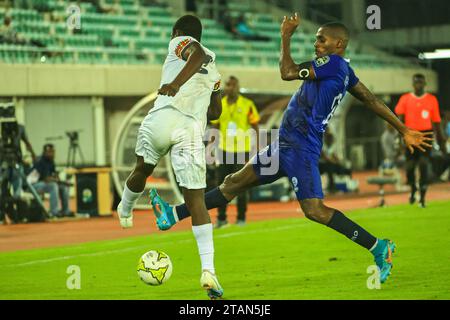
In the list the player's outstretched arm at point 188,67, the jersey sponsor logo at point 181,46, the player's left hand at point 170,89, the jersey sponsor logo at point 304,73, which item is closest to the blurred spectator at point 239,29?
the jersey sponsor logo at point 304,73

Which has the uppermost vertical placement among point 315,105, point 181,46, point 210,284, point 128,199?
point 181,46

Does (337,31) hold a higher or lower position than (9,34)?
lower

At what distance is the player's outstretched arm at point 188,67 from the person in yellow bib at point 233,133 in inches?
287

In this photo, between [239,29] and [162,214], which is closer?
[162,214]

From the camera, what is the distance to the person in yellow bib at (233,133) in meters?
16.6

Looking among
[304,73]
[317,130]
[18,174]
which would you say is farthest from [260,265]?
[18,174]

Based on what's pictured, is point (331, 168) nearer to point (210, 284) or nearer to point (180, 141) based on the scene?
point (180, 141)

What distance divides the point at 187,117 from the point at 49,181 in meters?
11.8

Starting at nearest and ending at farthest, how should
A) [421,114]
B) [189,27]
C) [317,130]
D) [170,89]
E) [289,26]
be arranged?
[170,89], [289,26], [189,27], [317,130], [421,114]

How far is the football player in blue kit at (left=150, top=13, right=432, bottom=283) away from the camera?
9.67 m

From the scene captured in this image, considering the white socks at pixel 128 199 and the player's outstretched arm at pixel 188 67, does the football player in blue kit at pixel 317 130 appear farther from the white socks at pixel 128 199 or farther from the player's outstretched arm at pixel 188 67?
the player's outstretched arm at pixel 188 67

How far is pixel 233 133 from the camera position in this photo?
55.1 feet
